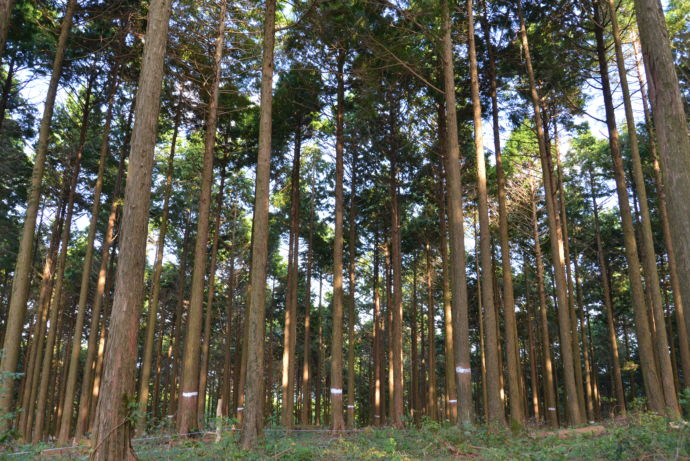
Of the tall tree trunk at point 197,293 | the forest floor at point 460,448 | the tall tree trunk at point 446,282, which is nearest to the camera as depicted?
the forest floor at point 460,448

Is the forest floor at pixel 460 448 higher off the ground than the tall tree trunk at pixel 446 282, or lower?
lower

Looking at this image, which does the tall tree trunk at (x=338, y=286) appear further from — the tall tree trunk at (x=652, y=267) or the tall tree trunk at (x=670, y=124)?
the tall tree trunk at (x=670, y=124)

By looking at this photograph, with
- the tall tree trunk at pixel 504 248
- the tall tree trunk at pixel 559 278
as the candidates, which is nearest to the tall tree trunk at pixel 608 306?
the tall tree trunk at pixel 559 278

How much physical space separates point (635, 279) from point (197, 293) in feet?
37.0

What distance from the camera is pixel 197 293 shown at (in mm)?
11445

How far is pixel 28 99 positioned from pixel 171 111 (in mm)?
4768

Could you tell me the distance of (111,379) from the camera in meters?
5.68

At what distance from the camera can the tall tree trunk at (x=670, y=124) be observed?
5484mm

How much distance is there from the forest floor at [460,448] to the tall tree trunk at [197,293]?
2.34 ft

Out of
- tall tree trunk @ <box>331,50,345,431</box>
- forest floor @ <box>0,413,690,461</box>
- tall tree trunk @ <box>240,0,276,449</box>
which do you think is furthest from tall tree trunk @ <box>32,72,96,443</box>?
tall tree trunk @ <box>240,0,276,449</box>

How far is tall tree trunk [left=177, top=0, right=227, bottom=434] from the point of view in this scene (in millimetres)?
10688

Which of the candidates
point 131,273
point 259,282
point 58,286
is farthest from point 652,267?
point 58,286

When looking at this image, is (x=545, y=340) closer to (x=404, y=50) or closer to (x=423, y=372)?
(x=423, y=372)

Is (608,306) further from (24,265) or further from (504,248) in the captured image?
(24,265)
